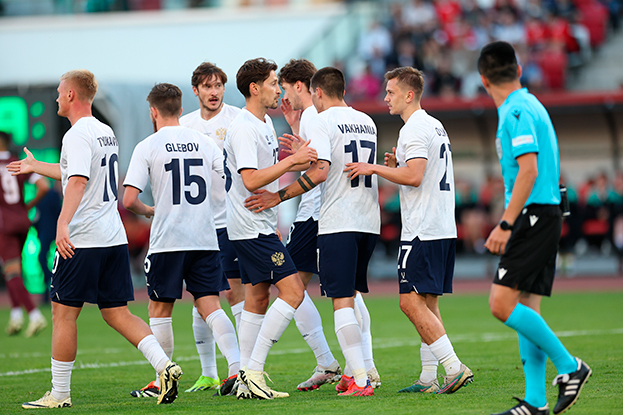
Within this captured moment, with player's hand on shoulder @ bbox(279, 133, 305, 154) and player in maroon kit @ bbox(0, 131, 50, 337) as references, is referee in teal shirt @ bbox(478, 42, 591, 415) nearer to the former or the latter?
player's hand on shoulder @ bbox(279, 133, 305, 154)

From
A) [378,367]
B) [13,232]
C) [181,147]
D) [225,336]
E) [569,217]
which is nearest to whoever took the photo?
[181,147]

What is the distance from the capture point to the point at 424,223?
599cm

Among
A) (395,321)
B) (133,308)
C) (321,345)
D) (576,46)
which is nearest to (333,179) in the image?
(321,345)

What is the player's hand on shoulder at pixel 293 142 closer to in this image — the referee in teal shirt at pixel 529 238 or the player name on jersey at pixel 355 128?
the player name on jersey at pixel 355 128

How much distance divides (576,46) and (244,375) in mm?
17297

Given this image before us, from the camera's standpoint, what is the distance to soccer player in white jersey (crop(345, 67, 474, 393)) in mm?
5883

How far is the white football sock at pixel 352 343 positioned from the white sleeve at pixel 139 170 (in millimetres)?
1858

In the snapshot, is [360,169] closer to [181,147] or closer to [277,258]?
[277,258]

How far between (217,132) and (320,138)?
1738 millimetres

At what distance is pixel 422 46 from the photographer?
20.6 meters

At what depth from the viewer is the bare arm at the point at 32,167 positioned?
5945mm

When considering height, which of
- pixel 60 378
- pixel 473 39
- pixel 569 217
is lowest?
pixel 60 378

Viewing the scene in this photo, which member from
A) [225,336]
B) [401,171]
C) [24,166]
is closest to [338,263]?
[401,171]

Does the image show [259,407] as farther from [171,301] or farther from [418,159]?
[418,159]
